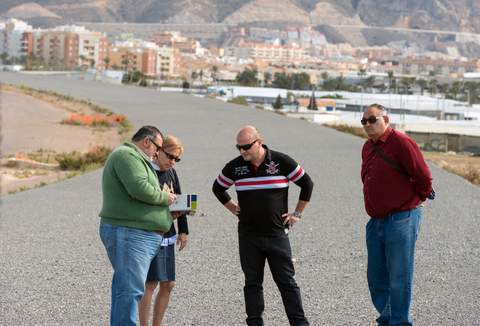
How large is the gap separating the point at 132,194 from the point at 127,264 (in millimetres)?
402

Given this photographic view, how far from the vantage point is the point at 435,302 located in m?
7.36

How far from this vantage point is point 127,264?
5.58 m

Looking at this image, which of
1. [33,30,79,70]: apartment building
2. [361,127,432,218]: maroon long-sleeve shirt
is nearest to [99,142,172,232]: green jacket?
[361,127,432,218]: maroon long-sleeve shirt

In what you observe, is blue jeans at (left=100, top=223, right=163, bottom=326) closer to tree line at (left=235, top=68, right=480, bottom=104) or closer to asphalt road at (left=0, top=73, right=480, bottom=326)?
asphalt road at (left=0, top=73, right=480, bottom=326)

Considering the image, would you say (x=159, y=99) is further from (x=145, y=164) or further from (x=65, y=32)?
(x=65, y=32)

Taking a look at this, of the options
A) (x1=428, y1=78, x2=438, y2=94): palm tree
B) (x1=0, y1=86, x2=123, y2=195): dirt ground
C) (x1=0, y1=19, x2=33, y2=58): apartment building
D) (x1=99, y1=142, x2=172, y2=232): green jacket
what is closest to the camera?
(x1=99, y1=142, x2=172, y2=232): green jacket

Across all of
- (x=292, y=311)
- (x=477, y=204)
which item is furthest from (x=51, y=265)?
(x=477, y=204)

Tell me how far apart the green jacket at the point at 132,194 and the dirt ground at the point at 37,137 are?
10.6m

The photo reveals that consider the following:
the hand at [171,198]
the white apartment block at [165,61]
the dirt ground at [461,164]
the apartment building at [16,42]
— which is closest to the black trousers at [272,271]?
the hand at [171,198]

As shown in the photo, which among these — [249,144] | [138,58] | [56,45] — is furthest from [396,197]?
[56,45]

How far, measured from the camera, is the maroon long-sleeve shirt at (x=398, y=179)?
19.8 feet

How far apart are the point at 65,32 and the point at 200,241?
517 feet

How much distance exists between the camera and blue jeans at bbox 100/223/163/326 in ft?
18.3

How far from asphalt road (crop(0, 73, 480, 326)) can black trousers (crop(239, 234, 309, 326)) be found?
0.55 meters
